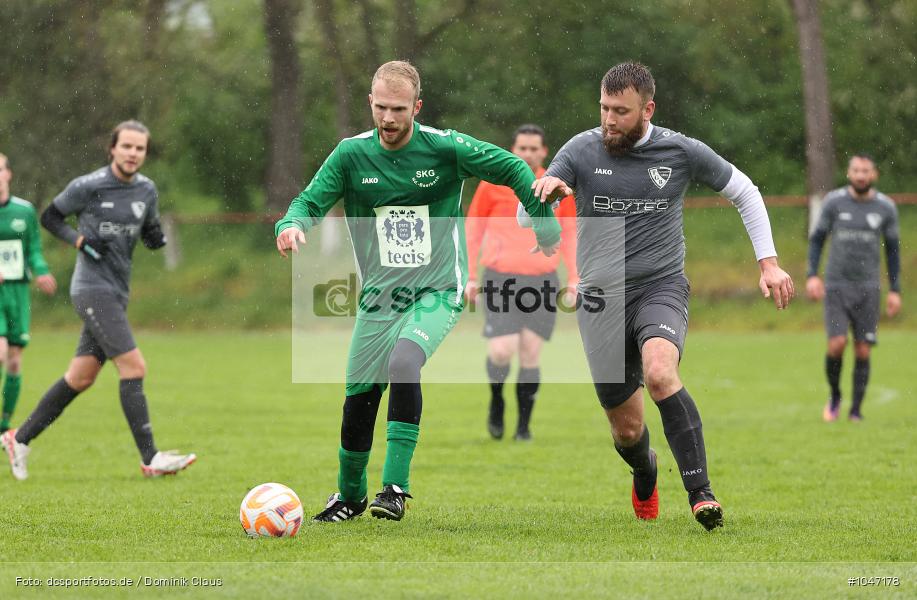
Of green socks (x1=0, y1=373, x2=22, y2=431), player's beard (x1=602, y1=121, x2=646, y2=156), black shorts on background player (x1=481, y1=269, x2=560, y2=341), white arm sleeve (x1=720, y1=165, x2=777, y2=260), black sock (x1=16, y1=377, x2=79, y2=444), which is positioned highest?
player's beard (x1=602, y1=121, x2=646, y2=156)

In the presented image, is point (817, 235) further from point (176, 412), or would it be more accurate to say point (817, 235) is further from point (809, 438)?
point (176, 412)

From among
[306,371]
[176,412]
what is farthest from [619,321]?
[306,371]

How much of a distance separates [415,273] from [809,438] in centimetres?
521

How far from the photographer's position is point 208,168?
32750mm

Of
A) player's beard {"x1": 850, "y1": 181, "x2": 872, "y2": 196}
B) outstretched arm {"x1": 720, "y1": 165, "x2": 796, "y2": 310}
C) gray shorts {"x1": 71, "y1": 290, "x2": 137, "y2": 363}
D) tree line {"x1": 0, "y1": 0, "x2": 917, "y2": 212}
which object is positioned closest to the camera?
outstretched arm {"x1": 720, "y1": 165, "x2": 796, "y2": 310}

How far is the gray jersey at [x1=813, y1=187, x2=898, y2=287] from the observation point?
37.6 ft

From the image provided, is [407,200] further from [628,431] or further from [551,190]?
[628,431]

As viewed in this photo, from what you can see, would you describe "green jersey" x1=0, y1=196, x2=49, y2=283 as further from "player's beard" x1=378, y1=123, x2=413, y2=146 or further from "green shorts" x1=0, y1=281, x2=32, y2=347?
"player's beard" x1=378, y1=123, x2=413, y2=146

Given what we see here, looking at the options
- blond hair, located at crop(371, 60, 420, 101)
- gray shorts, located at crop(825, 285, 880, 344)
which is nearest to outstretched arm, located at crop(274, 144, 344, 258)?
blond hair, located at crop(371, 60, 420, 101)

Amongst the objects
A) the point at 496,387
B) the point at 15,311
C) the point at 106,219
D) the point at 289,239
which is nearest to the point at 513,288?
the point at 496,387

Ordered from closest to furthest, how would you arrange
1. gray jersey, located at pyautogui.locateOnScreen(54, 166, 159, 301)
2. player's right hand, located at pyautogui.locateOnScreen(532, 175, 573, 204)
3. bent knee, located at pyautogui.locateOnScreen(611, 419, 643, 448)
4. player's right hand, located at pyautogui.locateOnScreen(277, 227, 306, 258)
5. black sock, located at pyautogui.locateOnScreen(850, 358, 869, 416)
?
player's right hand, located at pyautogui.locateOnScreen(277, 227, 306, 258) → player's right hand, located at pyautogui.locateOnScreen(532, 175, 573, 204) → bent knee, located at pyautogui.locateOnScreen(611, 419, 643, 448) → gray jersey, located at pyautogui.locateOnScreen(54, 166, 159, 301) → black sock, located at pyautogui.locateOnScreen(850, 358, 869, 416)

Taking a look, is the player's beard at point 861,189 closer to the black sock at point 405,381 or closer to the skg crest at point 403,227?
the skg crest at point 403,227

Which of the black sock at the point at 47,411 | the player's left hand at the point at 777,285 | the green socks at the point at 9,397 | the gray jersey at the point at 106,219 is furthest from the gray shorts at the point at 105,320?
the player's left hand at the point at 777,285

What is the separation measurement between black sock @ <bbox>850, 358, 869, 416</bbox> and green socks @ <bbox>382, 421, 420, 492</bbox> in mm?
6625
